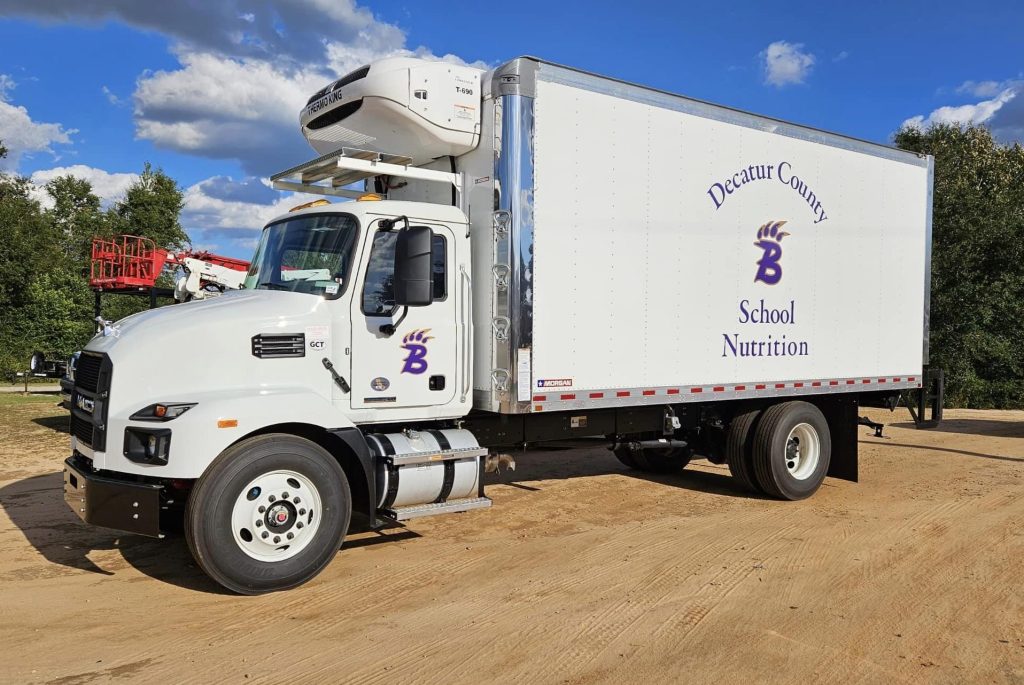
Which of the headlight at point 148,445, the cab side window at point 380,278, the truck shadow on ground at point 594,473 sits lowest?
the truck shadow on ground at point 594,473

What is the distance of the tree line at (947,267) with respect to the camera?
24.2m

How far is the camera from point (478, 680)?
13.2 ft

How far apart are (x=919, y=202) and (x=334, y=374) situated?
7769mm

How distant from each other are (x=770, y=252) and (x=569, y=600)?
4.59m

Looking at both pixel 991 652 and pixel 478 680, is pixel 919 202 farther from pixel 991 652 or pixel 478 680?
pixel 478 680

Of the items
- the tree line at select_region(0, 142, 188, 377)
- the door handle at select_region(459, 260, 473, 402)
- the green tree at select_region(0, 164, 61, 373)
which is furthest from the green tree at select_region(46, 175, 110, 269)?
the door handle at select_region(459, 260, 473, 402)

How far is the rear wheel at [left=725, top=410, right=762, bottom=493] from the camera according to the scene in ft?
28.0

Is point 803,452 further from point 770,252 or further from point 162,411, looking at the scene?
point 162,411

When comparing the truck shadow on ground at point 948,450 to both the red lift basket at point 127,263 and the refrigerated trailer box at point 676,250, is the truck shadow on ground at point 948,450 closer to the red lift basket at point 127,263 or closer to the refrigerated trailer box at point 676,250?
the refrigerated trailer box at point 676,250

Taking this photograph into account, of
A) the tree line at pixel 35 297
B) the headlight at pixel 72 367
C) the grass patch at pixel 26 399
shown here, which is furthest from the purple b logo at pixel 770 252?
the tree line at pixel 35 297

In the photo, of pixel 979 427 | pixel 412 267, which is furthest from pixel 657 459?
pixel 979 427

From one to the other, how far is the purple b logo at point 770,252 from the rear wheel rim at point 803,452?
177 cm

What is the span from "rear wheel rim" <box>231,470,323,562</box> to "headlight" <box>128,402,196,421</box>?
25.6 inches

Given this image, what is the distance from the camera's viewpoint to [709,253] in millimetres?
7699
